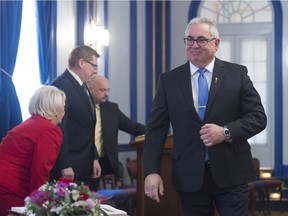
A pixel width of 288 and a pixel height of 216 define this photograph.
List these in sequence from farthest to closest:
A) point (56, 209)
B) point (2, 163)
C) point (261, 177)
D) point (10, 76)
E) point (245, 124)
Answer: point (261, 177)
point (10, 76)
point (2, 163)
point (245, 124)
point (56, 209)

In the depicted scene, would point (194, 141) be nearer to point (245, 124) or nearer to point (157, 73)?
point (245, 124)

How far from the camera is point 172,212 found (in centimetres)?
514

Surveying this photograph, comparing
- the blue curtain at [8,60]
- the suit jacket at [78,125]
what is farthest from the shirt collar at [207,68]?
the blue curtain at [8,60]

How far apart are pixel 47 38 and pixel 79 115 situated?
10.2ft

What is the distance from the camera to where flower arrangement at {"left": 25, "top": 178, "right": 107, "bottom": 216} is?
2.24m

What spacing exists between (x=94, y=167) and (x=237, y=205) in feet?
6.08

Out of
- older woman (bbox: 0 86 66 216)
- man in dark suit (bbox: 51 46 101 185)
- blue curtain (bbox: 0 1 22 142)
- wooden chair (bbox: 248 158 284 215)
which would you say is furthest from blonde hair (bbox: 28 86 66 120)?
wooden chair (bbox: 248 158 284 215)

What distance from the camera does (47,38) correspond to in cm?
750

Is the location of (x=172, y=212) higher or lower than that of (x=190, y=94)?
lower

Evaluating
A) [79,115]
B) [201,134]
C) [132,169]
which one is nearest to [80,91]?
[79,115]

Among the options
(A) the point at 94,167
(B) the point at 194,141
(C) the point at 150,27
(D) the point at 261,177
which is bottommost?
(D) the point at 261,177

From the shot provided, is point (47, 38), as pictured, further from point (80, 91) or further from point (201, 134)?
point (201, 134)

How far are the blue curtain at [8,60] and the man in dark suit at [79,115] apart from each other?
1902mm

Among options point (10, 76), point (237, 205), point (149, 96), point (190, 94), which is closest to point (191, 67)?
point (190, 94)
